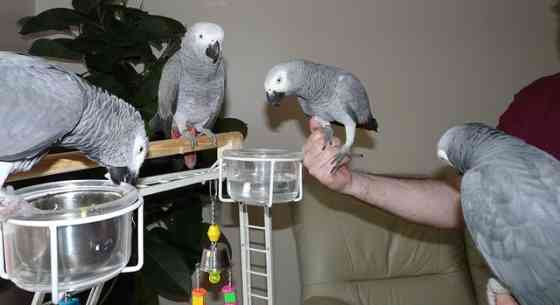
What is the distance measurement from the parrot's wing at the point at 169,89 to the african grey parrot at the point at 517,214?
45.3 inches

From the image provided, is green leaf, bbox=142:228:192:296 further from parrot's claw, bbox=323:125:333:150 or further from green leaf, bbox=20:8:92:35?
green leaf, bbox=20:8:92:35

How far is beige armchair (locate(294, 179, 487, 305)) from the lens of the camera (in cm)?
230

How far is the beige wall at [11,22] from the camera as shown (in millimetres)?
2197

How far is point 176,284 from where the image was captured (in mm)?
1817

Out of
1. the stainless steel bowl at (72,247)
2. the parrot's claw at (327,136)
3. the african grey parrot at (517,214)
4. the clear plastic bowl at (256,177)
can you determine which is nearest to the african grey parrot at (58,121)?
the stainless steel bowl at (72,247)

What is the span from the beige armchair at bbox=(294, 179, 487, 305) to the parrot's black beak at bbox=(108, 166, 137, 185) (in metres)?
1.33

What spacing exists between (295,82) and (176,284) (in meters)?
1.00

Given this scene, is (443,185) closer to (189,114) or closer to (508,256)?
(508,256)

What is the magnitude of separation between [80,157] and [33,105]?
20cm

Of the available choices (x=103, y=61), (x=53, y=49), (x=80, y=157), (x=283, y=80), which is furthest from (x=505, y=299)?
(x=53, y=49)

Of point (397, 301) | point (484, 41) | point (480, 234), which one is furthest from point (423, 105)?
point (480, 234)

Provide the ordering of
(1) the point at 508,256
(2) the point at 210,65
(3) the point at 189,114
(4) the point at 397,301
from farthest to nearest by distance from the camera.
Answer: (4) the point at 397,301, (3) the point at 189,114, (2) the point at 210,65, (1) the point at 508,256

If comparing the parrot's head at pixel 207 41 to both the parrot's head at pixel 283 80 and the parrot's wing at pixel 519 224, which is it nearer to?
the parrot's head at pixel 283 80

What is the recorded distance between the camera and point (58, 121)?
1011 mm
